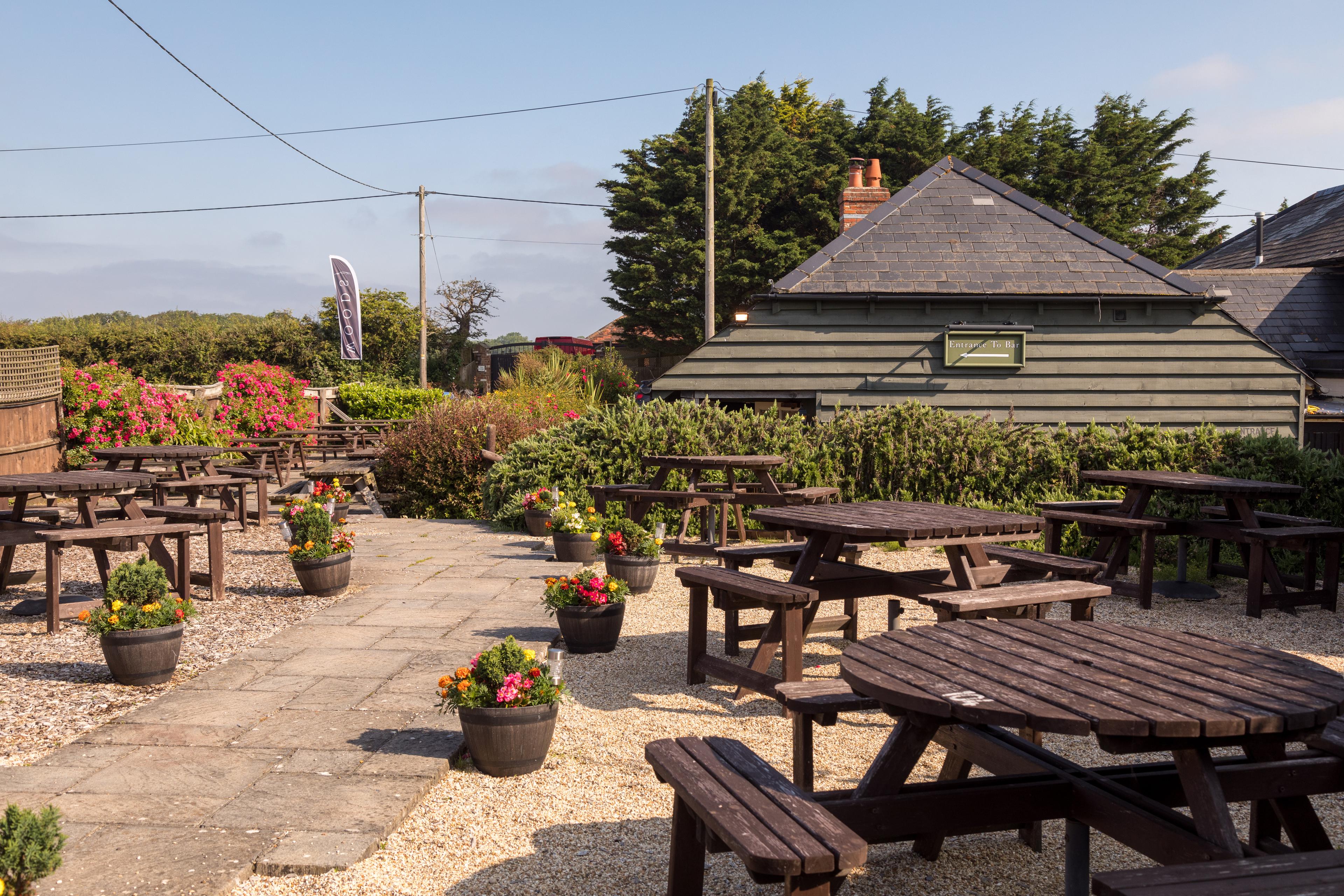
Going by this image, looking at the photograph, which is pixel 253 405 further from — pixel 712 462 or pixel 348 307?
pixel 712 462

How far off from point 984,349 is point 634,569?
6.94 meters

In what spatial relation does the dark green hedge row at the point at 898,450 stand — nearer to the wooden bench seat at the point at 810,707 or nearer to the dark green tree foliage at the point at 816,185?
the wooden bench seat at the point at 810,707

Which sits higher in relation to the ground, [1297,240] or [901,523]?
[1297,240]

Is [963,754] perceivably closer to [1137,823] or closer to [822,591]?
[1137,823]

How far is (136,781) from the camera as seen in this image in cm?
339

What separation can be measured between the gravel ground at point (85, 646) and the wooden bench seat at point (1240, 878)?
387 cm

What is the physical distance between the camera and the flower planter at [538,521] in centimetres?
998

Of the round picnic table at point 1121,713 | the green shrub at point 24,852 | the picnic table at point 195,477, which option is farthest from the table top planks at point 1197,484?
the picnic table at point 195,477

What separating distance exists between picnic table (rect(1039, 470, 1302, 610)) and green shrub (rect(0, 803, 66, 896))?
6.84 metres

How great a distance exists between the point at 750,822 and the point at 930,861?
1.21 meters

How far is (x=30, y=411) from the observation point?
11656 millimetres

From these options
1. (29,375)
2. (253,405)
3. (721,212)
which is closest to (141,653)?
(29,375)

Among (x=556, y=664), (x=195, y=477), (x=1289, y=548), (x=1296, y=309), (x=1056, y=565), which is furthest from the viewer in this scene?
(x=1296, y=309)

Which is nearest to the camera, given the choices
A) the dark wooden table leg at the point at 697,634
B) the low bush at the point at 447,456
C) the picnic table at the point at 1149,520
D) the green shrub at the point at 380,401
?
the dark wooden table leg at the point at 697,634
